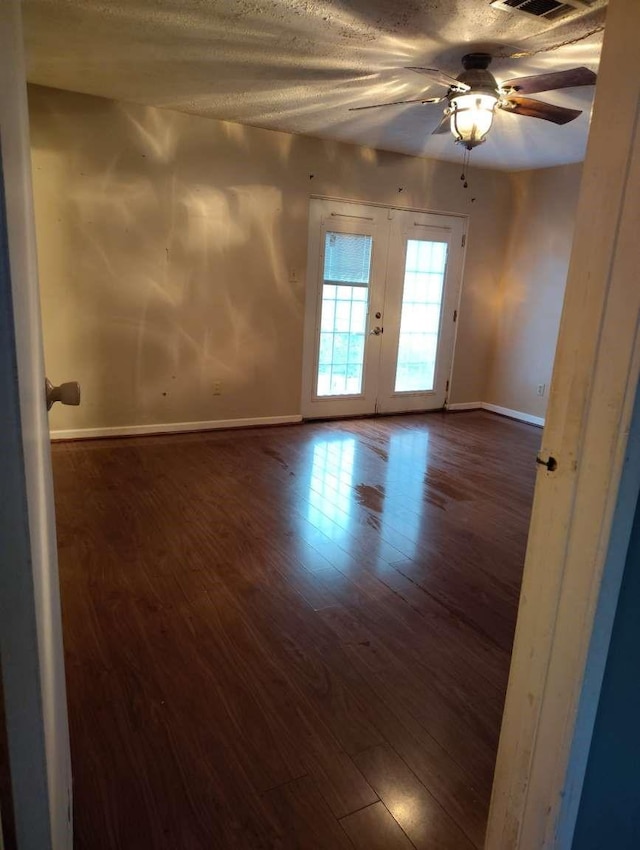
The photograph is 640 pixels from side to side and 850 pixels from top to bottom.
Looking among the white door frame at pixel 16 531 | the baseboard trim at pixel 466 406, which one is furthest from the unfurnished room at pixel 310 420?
the baseboard trim at pixel 466 406

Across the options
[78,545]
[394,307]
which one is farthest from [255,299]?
[78,545]

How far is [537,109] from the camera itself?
9.80 ft

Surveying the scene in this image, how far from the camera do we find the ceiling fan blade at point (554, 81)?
249cm

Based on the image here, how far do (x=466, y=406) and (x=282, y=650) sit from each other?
470 cm

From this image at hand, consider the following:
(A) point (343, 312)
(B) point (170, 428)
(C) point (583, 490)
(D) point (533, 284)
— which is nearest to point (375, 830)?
(C) point (583, 490)

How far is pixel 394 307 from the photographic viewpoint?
5488 mm

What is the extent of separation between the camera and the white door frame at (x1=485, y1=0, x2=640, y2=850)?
83 cm

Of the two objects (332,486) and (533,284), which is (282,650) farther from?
(533,284)

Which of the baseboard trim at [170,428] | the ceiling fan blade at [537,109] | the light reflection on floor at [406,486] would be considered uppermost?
the ceiling fan blade at [537,109]

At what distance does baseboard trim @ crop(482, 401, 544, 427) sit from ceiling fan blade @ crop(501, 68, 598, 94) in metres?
3.42

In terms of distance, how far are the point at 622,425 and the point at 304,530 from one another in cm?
227

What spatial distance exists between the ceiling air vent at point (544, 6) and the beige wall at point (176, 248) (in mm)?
2597

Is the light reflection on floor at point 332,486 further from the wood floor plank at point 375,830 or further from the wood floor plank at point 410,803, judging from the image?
the wood floor plank at point 375,830

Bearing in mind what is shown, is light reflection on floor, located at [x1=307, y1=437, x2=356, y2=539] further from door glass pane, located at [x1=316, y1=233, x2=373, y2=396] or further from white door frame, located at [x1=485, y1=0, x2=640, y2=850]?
white door frame, located at [x1=485, y1=0, x2=640, y2=850]
